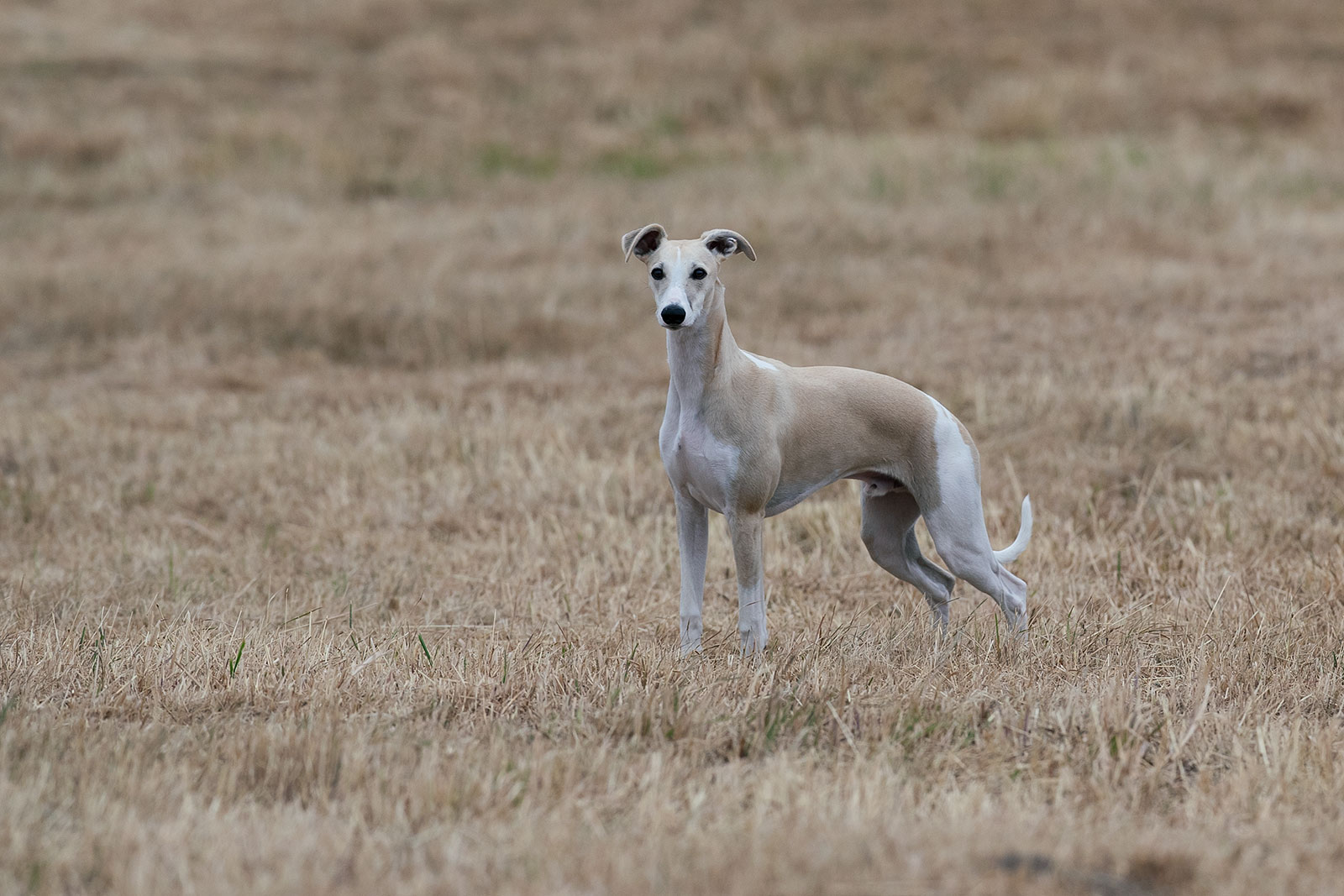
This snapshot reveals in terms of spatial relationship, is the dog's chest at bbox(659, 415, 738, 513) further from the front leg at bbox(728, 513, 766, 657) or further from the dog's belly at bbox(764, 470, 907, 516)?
the dog's belly at bbox(764, 470, 907, 516)

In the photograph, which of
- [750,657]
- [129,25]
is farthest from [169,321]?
[129,25]

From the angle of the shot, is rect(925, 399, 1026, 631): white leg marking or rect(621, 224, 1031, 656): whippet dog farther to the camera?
rect(925, 399, 1026, 631): white leg marking

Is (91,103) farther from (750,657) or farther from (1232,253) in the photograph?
(750,657)

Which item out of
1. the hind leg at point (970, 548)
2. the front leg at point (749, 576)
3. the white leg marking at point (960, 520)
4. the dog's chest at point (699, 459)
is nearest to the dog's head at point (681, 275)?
the dog's chest at point (699, 459)

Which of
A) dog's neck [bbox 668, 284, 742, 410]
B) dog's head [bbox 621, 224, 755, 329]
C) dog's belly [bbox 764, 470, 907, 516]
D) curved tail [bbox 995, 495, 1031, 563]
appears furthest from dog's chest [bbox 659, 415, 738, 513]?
curved tail [bbox 995, 495, 1031, 563]

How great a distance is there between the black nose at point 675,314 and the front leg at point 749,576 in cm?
93

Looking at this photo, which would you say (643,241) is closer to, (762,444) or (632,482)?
(762,444)

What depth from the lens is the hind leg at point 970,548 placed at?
5598 millimetres

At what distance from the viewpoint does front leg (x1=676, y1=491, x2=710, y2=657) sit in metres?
5.47

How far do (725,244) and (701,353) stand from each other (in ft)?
1.93

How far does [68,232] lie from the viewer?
16.8 m

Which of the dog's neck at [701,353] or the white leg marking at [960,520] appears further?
the white leg marking at [960,520]

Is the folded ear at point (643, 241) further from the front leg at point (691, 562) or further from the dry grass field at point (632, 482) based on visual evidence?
the dry grass field at point (632, 482)

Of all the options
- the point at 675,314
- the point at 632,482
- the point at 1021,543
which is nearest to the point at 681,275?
the point at 675,314
